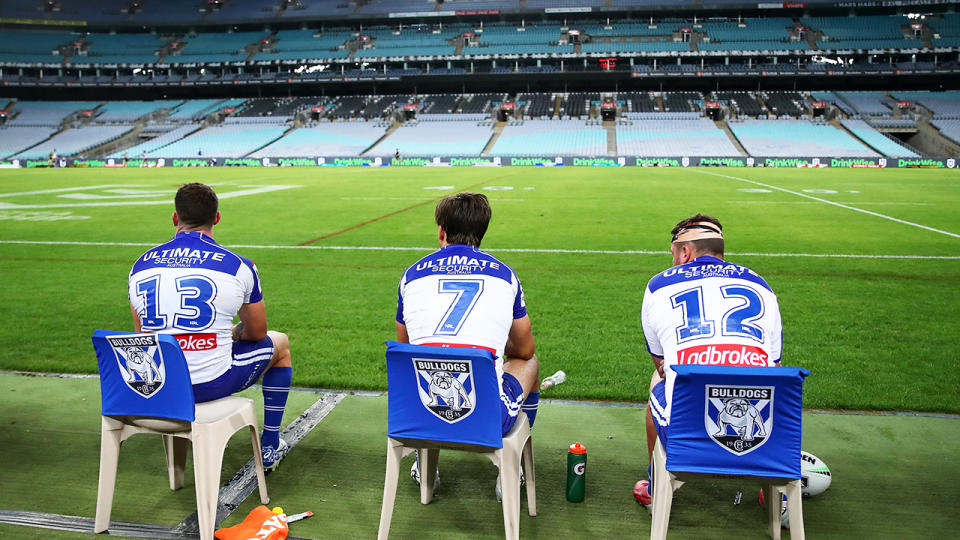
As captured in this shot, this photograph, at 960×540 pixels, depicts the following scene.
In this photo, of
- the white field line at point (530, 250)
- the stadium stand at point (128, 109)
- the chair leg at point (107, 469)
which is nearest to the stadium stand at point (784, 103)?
the white field line at point (530, 250)

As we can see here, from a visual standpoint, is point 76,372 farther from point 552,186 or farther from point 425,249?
point 552,186

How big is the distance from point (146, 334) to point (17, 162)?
57718 mm

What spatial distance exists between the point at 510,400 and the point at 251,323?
156 centimetres

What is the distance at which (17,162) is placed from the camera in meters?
49.0

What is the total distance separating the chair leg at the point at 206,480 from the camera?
9.90 ft

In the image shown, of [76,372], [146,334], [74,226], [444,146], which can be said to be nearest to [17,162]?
[444,146]

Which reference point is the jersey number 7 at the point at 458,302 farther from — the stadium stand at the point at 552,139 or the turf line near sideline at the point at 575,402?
the stadium stand at the point at 552,139

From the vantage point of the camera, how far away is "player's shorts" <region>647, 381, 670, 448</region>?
282 centimetres

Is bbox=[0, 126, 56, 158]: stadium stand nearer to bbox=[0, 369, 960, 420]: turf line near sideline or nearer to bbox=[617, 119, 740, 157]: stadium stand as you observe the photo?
bbox=[617, 119, 740, 157]: stadium stand

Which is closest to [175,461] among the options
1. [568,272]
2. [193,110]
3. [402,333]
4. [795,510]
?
[402,333]

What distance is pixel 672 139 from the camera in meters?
49.6

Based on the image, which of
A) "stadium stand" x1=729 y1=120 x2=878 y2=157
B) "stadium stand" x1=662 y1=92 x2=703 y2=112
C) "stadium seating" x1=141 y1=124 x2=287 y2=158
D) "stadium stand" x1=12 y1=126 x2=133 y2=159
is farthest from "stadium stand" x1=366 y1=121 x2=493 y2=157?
"stadium stand" x1=12 y1=126 x2=133 y2=159

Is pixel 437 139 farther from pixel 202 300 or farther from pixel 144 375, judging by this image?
pixel 144 375

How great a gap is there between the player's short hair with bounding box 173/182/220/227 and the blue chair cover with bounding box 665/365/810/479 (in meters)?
2.58
